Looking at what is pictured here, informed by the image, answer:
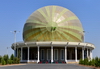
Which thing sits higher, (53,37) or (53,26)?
(53,26)

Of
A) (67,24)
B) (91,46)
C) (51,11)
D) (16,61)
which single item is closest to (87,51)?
(91,46)

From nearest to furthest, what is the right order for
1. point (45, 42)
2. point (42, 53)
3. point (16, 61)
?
point (16, 61) → point (45, 42) → point (42, 53)

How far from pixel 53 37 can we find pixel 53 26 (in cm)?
370

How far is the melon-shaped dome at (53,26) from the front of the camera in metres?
89.4

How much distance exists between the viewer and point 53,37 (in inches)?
3506

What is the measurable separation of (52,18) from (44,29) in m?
4.64

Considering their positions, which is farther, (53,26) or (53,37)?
(53,26)

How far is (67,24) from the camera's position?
90438 millimetres

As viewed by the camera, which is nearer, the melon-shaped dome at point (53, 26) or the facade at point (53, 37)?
the facade at point (53, 37)

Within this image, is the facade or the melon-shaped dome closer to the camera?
the facade

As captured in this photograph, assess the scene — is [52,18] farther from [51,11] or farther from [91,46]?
[91,46]

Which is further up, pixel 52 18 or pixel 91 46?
pixel 52 18

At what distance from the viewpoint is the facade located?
87500mm

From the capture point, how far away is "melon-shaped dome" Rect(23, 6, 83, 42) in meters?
89.4
